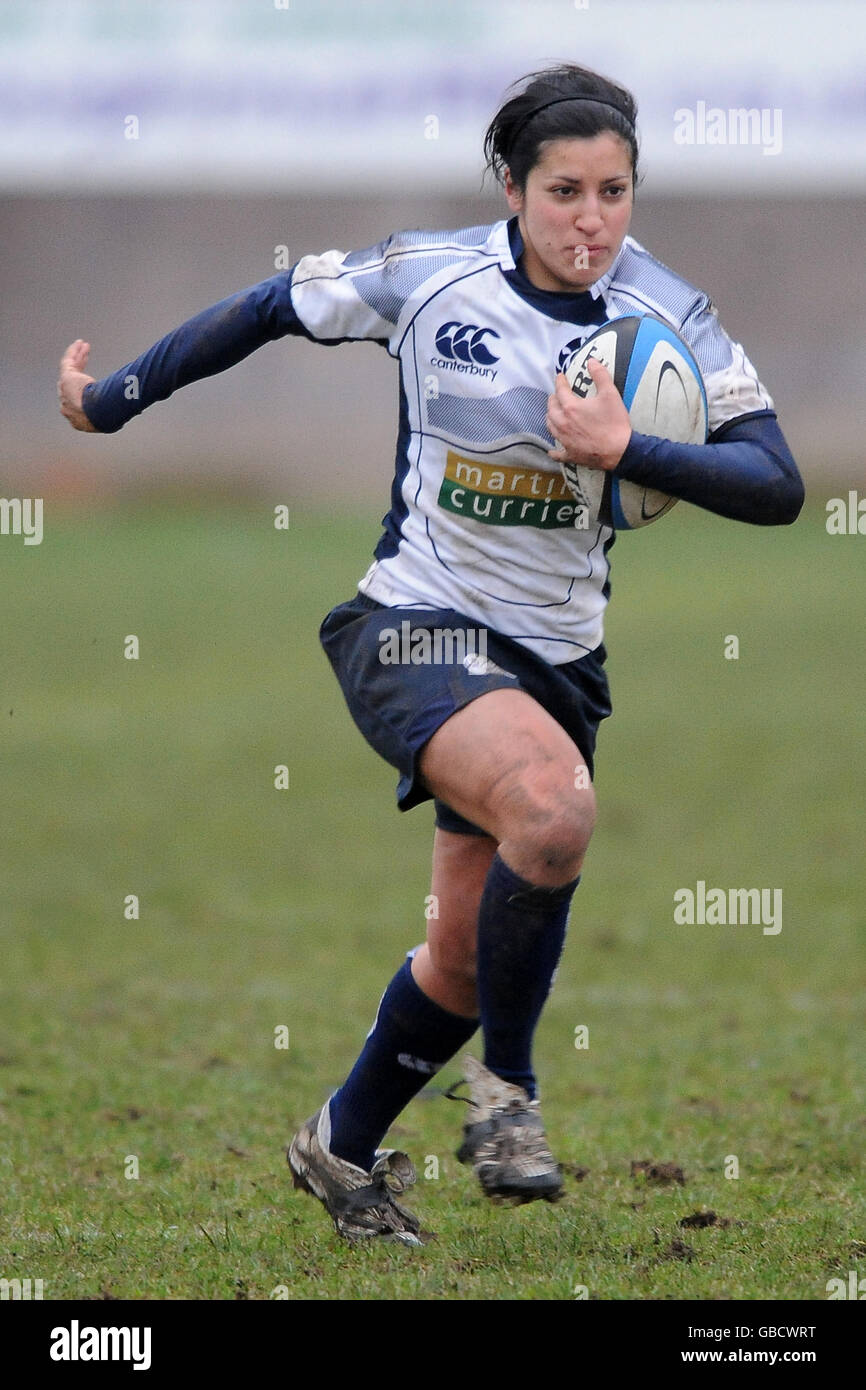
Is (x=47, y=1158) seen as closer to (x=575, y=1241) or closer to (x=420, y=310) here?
(x=575, y=1241)

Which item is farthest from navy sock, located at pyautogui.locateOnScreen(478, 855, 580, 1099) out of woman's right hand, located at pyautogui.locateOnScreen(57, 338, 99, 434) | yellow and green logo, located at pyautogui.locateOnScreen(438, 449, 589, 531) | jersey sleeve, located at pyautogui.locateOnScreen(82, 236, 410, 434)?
woman's right hand, located at pyautogui.locateOnScreen(57, 338, 99, 434)

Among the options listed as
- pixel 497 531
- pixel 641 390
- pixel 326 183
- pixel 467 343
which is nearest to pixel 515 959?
pixel 497 531

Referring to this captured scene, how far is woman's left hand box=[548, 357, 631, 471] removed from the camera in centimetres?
341

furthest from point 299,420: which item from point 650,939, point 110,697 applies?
point 650,939

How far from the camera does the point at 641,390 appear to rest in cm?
348

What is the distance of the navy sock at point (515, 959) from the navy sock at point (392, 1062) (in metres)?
0.30

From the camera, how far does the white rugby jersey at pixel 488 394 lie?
364cm

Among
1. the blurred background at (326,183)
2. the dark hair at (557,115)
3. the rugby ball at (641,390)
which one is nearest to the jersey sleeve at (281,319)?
the dark hair at (557,115)

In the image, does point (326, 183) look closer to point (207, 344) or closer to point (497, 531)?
point (207, 344)

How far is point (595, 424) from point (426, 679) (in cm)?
61

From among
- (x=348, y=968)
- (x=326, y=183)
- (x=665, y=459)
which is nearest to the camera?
(x=665, y=459)

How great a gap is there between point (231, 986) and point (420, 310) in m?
3.82

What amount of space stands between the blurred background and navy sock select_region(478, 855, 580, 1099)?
62.4 ft

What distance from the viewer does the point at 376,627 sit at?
378 centimetres
